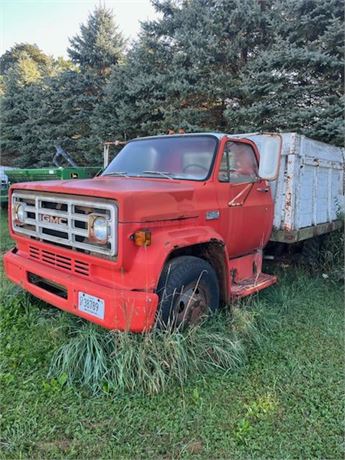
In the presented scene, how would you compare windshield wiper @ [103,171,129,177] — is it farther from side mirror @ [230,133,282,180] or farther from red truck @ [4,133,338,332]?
side mirror @ [230,133,282,180]

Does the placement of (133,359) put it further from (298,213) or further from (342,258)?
(342,258)

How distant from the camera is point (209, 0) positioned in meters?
10.7

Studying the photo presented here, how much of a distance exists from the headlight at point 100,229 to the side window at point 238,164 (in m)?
1.41

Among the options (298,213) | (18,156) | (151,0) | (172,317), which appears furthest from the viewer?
(18,156)

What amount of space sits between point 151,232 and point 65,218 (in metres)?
0.82

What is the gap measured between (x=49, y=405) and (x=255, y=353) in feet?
6.11

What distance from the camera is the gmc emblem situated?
3.26m

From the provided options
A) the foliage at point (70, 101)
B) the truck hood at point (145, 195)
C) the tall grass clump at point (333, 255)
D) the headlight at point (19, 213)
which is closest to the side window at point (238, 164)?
the truck hood at point (145, 195)

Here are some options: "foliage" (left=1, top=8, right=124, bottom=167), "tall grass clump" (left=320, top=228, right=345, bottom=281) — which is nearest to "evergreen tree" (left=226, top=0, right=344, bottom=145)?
"tall grass clump" (left=320, top=228, right=345, bottom=281)

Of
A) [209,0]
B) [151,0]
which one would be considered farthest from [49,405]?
[151,0]

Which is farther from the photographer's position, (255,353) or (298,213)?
(298,213)

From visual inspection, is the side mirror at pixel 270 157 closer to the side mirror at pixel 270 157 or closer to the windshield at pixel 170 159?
the side mirror at pixel 270 157

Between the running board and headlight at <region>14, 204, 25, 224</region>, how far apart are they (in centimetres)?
234

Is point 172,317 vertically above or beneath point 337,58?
beneath
